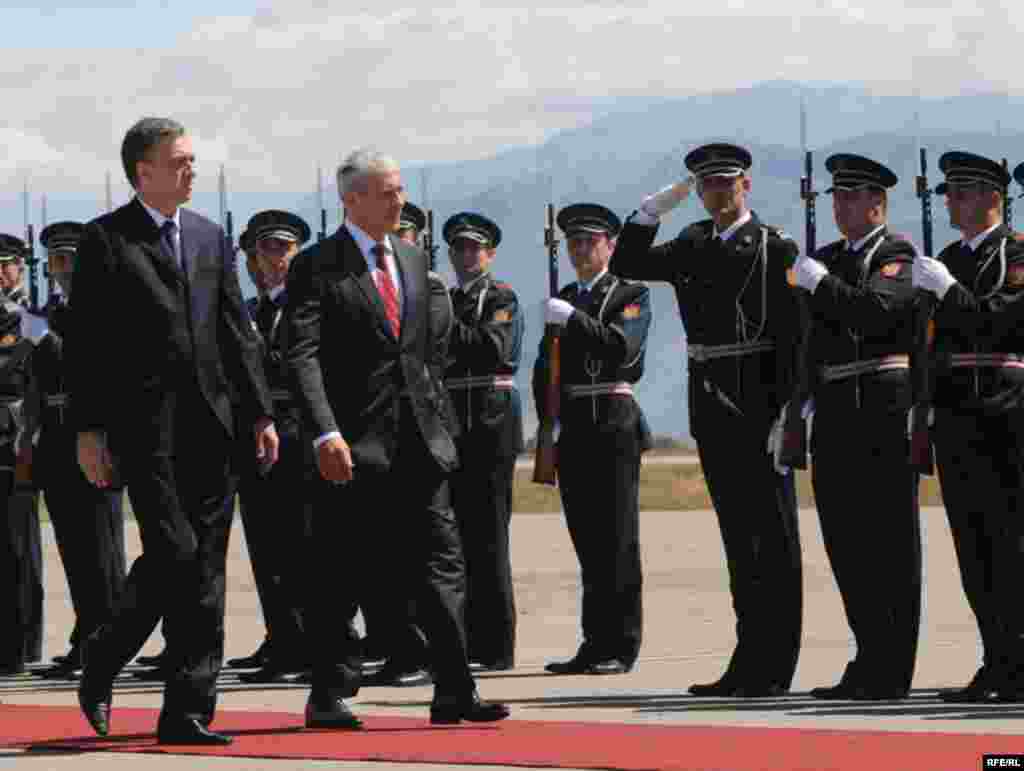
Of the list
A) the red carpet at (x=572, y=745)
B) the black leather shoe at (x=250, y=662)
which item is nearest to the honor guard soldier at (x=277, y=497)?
the black leather shoe at (x=250, y=662)

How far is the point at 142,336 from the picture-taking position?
1048 cm

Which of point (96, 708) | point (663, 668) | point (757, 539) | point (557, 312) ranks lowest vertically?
point (663, 668)

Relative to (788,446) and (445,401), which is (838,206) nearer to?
(788,446)

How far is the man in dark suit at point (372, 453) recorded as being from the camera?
10.6 meters

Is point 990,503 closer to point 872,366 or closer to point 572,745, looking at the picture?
point 872,366

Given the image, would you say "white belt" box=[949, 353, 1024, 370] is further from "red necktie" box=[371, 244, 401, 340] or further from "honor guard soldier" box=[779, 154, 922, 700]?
"red necktie" box=[371, 244, 401, 340]

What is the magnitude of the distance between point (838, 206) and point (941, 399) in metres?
0.93

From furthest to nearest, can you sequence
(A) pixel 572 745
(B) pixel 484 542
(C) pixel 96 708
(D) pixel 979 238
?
(B) pixel 484 542 → (D) pixel 979 238 → (C) pixel 96 708 → (A) pixel 572 745

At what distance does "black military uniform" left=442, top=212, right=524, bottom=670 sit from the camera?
46.3 feet

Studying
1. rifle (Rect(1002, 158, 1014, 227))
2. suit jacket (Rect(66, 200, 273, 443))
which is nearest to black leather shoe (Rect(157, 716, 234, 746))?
suit jacket (Rect(66, 200, 273, 443))

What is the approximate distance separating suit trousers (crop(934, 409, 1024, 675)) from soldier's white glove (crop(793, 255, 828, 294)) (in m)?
0.72

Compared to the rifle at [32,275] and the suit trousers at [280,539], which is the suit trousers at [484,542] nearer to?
the suit trousers at [280,539]

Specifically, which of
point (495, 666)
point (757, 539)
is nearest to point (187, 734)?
point (757, 539)

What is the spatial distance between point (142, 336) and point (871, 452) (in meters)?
3.13
